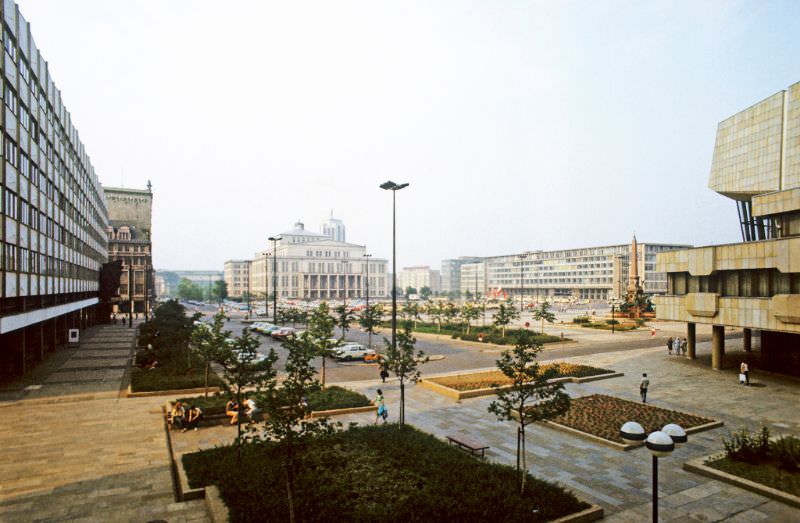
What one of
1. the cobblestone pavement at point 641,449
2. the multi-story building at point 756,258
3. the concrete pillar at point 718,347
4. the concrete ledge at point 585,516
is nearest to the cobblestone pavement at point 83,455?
the cobblestone pavement at point 641,449

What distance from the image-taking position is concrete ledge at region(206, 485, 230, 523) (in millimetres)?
→ 10711

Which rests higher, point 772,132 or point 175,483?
point 772,132

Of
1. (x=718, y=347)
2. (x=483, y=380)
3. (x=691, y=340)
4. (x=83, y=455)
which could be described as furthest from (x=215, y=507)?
(x=691, y=340)

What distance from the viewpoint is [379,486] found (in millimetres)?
12680

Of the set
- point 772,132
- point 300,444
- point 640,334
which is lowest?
point 640,334

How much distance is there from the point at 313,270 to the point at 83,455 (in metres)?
166

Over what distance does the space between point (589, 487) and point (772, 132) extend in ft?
114

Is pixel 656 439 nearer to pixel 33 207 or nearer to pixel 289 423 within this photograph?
pixel 289 423

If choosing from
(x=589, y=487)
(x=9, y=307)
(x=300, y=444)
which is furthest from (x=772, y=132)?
(x=9, y=307)

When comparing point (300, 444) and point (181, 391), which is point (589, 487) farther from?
point (181, 391)

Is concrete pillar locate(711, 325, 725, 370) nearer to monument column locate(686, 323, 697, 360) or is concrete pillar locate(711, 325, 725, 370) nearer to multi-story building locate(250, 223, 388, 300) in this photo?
monument column locate(686, 323, 697, 360)

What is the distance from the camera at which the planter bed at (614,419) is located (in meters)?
18.0

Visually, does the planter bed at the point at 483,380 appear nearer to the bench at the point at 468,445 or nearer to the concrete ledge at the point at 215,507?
the bench at the point at 468,445

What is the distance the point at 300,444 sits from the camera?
9.98m
